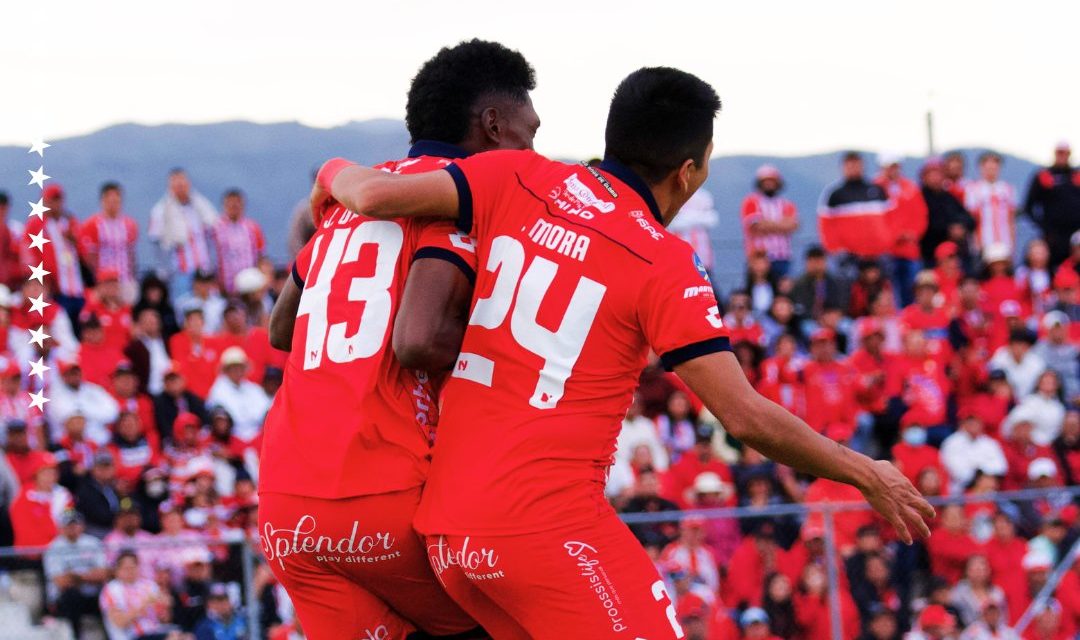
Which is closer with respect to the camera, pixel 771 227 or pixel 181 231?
pixel 181 231

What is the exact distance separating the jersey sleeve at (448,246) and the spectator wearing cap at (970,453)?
8.21 meters

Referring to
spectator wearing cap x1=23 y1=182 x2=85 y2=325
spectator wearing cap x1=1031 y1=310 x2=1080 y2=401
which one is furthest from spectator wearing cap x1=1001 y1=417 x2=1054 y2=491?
spectator wearing cap x1=23 y1=182 x2=85 y2=325

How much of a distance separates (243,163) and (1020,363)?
32.3ft

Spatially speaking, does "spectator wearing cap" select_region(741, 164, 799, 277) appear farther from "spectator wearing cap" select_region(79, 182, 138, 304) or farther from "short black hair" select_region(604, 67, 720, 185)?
"short black hair" select_region(604, 67, 720, 185)

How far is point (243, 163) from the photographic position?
19.2m

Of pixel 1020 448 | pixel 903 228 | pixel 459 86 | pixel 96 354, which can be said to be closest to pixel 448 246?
pixel 459 86

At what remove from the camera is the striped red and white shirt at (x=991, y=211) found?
15.5m

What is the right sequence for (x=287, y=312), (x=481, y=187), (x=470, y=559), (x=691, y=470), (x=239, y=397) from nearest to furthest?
(x=470, y=559), (x=481, y=187), (x=287, y=312), (x=691, y=470), (x=239, y=397)

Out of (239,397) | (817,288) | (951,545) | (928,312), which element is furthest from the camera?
(817,288)

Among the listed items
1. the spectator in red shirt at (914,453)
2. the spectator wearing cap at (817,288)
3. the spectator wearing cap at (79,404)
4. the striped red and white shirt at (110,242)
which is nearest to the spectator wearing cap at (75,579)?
the spectator wearing cap at (79,404)

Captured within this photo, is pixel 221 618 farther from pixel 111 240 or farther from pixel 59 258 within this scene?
pixel 111 240

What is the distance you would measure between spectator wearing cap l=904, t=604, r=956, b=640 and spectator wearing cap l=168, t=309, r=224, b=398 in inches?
209

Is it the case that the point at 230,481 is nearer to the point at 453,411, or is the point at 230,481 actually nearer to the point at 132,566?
the point at 132,566

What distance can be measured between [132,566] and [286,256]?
345 inches
